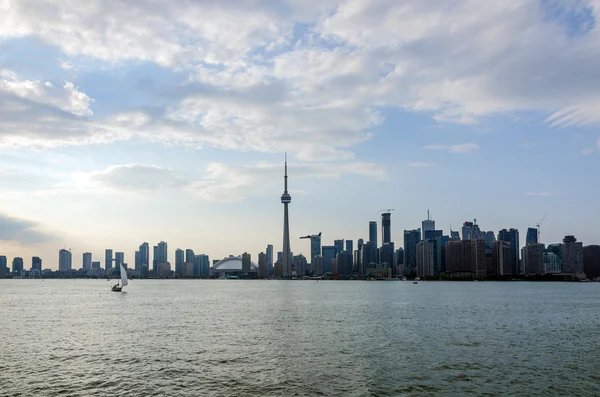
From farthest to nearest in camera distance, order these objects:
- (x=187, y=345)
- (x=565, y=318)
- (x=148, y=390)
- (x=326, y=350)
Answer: (x=565, y=318), (x=187, y=345), (x=326, y=350), (x=148, y=390)

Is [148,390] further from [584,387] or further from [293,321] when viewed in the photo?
[293,321]

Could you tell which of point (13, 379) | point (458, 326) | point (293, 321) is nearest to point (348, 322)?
point (293, 321)

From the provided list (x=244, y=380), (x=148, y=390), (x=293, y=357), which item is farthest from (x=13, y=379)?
(x=293, y=357)

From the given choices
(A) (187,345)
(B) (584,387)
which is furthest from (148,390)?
(B) (584,387)

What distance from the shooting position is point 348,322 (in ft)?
335

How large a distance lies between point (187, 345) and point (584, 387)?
48.3 metres

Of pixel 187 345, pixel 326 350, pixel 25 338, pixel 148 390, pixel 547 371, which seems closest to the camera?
pixel 148 390

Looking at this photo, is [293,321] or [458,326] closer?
[458,326]

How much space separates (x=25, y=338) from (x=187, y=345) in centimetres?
2870

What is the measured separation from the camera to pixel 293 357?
6197cm

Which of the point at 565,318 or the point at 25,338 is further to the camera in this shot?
the point at 565,318

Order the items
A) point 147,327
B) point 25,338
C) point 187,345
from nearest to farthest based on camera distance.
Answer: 1. point 187,345
2. point 25,338
3. point 147,327

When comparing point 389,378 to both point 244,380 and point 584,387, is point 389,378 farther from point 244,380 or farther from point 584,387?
point 584,387

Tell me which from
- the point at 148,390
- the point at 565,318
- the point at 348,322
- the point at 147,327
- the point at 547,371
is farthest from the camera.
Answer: the point at 565,318
